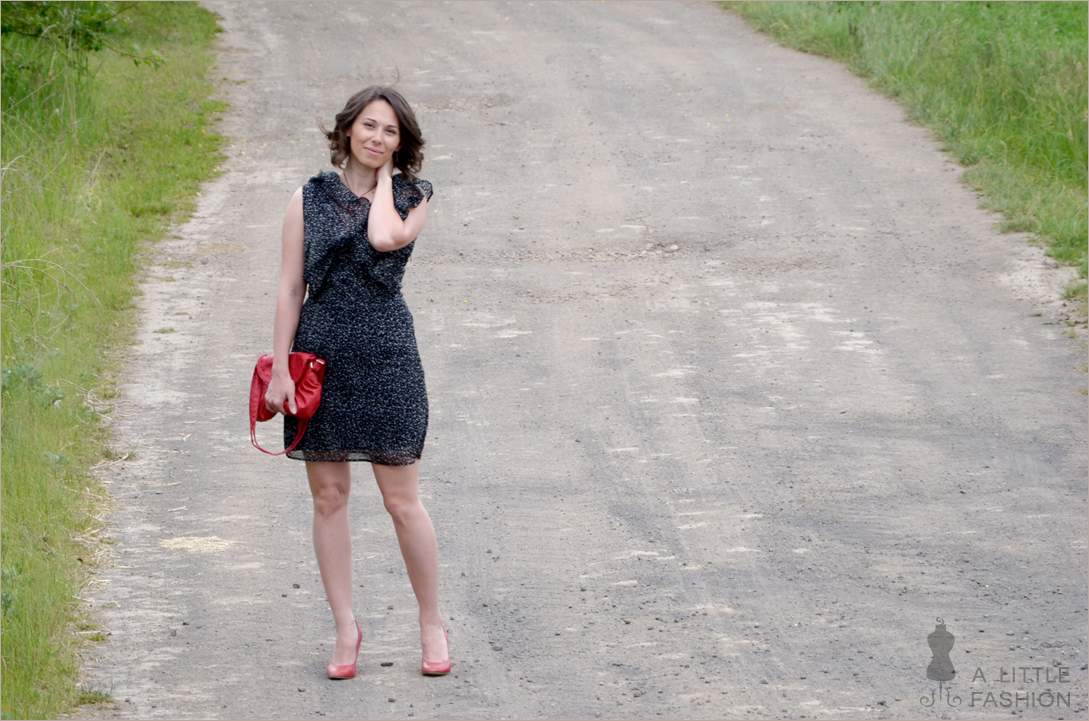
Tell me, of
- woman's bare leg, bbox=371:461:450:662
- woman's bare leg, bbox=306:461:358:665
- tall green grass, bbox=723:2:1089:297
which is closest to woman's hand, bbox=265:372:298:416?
woman's bare leg, bbox=306:461:358:665

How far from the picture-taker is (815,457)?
6.55 m

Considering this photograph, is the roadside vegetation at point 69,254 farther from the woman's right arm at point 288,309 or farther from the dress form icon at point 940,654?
the dress form icon at point 940,654

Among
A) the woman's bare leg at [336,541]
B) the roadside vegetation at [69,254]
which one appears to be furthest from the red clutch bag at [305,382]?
the roadside vegetation at [69,254]

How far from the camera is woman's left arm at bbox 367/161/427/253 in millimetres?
4004

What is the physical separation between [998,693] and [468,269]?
6042mm

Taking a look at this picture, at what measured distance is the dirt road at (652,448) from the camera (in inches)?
176

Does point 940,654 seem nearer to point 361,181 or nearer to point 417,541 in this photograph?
point 417,541

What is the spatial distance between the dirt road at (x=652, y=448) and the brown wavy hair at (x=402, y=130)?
1.69 metres

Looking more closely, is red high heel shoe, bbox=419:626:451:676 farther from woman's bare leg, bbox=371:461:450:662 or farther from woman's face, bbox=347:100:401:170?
woman's face, bbox=347:100:401:170

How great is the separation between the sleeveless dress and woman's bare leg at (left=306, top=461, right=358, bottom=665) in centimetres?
9

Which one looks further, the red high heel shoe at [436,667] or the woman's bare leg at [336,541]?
the red high heel shoe at [436,667]

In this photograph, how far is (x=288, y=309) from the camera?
13.5 ft

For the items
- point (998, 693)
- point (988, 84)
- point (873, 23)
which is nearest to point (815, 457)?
point (998, 693)

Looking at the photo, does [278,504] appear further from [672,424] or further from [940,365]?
[940,365]
